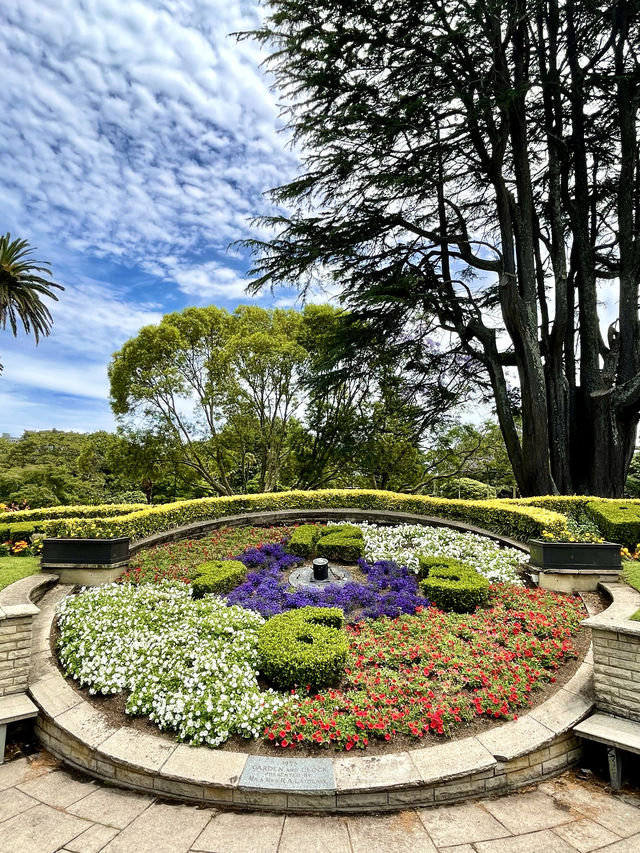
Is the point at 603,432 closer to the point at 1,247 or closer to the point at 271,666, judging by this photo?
the point at 271,666

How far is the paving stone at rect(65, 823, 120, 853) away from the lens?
255cm

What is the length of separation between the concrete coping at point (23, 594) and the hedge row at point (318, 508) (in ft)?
2.82

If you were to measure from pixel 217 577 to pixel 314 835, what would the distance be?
146 inches

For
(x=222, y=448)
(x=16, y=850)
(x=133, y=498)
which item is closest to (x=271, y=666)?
(x=16, y=850)

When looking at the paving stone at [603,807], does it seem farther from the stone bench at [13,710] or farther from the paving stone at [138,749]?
the stone bench at [13,710]

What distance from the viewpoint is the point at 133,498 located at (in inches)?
Answer: 664

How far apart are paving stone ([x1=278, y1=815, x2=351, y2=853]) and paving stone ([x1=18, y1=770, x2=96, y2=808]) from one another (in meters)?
1.56

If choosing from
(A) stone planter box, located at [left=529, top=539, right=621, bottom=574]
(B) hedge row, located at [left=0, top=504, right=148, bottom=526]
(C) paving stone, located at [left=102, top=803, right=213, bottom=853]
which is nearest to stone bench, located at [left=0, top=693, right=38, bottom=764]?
(C) paving stone, located at [left=102, top=803, right=213, bottom=853]

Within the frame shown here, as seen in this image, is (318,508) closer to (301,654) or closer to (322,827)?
(301,654)

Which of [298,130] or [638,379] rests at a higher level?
[298,130]

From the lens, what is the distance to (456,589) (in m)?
5.39

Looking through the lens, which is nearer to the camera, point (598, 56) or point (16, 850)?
point (16, 850)

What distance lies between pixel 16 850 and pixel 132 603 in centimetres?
288

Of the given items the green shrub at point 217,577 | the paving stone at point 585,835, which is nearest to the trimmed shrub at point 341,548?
the green shrub at point 217,577
